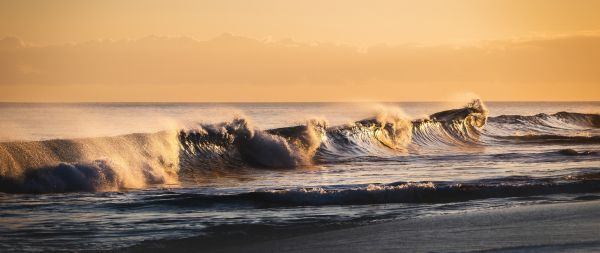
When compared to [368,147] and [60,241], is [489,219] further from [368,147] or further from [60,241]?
[368,147]

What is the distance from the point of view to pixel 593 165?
22.5 m

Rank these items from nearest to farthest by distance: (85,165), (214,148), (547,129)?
(85,165) < (214,148) < (547,129)

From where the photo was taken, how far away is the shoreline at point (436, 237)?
10.2 m

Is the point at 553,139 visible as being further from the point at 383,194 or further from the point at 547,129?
the point at 383,194

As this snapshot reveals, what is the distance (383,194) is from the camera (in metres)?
15.6

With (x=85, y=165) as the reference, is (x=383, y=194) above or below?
below

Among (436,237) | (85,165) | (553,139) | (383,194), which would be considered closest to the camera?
(436,237)

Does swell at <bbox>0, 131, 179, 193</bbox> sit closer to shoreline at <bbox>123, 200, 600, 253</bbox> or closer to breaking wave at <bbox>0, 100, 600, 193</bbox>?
breaking wave at <bbox>0, 100, 600, 193</bbox>

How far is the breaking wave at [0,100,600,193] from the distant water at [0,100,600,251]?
0.16 ft

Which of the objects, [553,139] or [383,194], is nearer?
[383,194]

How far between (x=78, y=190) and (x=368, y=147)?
1556cm

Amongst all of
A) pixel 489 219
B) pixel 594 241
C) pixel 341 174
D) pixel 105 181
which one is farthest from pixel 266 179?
pixel 594 241

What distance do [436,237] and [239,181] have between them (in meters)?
9.31

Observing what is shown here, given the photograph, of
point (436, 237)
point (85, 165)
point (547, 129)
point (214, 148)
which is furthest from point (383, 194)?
point (547, 129)
